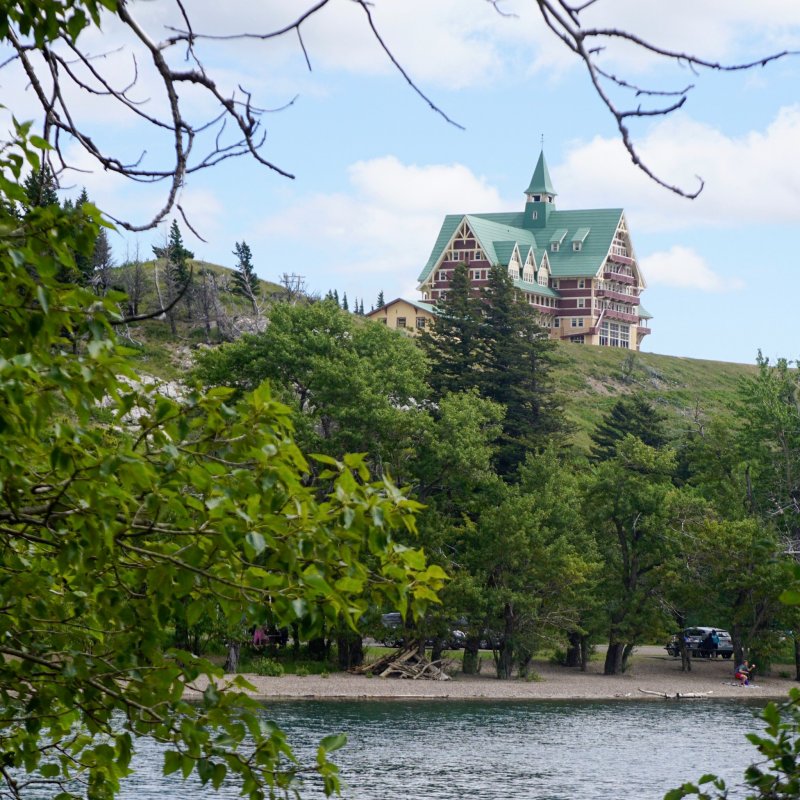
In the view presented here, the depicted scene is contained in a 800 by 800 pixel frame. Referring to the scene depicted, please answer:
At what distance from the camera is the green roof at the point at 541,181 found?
452ft

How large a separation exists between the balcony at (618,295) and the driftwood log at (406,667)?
273 feet

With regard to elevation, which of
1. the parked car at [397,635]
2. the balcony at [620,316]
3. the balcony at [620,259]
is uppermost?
the balcony at [620,259]

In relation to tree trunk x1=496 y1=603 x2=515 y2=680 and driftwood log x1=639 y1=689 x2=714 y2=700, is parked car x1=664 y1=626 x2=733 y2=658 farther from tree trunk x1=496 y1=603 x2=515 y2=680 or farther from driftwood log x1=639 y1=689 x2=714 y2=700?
tree trunk x1=496 y1=603 x2=515 y2=680

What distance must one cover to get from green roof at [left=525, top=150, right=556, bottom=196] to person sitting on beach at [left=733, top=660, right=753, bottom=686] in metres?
86.3

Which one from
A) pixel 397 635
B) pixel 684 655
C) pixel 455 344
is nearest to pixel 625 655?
pixel 684 655

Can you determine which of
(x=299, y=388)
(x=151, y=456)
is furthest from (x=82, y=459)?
(x=299, y=388)

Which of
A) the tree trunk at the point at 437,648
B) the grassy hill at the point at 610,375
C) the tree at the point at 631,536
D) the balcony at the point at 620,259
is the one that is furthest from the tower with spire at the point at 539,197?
the tree trunk at the point at 437,648

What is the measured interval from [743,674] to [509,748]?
24443 mm

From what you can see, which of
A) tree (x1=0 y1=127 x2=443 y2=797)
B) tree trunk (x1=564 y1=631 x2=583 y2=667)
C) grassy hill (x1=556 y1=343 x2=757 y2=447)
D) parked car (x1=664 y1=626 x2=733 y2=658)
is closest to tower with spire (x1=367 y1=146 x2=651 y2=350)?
grassy hill (x1=556 y1=343 x2=757 y2=447)

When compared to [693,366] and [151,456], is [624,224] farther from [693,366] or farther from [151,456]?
[151,456]

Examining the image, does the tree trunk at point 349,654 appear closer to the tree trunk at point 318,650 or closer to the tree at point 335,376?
the tree trunk at point 318,650

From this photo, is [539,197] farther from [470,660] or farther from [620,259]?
[470,660]

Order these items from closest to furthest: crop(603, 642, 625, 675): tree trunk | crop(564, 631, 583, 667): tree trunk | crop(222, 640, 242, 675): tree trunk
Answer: crop(222, 640, 242, 675): tree trunk
crop(603, 642, 625, 675): tree trunk
crop(564, 631, 583, 667): tree trunk

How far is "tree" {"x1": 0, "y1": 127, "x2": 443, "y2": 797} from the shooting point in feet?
17.3
